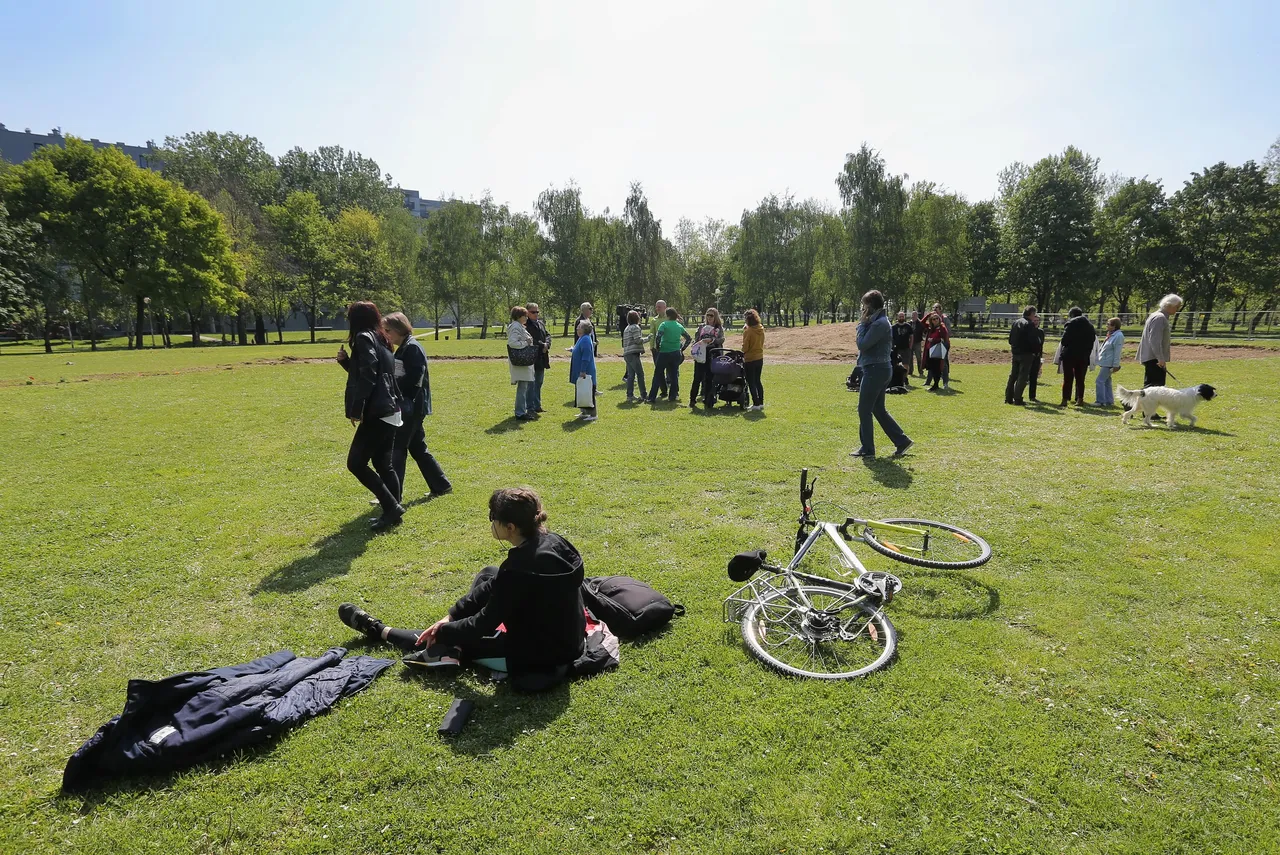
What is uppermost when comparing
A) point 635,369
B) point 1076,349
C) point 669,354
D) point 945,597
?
point 1076,349

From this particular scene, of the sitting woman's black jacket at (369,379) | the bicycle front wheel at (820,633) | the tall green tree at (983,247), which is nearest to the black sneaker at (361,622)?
the sitting woman's black jacket at (369,379)

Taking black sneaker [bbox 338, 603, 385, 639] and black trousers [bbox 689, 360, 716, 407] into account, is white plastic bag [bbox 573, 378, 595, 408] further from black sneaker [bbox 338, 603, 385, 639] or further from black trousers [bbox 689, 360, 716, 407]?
black sneaker [bbox 338, 603, 385, 639]

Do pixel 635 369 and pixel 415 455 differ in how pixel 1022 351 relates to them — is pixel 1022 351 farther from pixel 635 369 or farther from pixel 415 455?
pixel 415 455

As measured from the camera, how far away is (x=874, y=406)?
9.13m

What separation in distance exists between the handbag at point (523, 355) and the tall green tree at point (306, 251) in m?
42.6

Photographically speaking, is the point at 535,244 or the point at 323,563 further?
the point at 535,244

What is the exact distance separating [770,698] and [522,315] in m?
9.49

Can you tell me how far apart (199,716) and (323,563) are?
8.81ft

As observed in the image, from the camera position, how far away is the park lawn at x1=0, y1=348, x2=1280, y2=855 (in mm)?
2861

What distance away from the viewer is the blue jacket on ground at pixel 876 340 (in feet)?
28.8

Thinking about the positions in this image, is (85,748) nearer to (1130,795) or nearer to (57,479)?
(1130,795)

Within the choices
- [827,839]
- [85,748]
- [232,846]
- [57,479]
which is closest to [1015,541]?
[827,839]

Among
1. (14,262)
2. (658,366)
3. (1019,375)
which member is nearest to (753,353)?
(658,366)

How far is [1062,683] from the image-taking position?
3.83 metres
